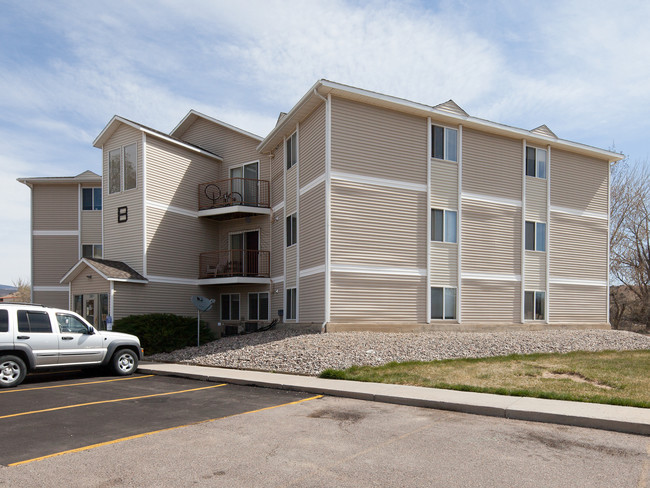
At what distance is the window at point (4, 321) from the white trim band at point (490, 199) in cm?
1610

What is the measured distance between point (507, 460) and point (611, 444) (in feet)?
5.96

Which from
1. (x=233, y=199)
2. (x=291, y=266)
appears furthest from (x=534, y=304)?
(x=233, y=199)

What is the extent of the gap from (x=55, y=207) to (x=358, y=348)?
2298 centimetres

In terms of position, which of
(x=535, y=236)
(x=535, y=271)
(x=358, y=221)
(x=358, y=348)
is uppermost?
(x=358, y=221)

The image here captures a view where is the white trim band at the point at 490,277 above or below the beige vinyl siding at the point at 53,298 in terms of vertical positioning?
above

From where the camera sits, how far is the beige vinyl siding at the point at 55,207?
102ft

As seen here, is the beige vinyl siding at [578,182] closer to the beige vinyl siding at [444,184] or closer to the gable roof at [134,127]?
the beige vinyl siding at [444,184]

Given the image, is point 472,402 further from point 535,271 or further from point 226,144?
point 226,144

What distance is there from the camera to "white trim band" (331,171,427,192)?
19.3 m

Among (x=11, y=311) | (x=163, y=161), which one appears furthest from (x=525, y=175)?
(x=11, y=311)

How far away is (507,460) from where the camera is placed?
640cm

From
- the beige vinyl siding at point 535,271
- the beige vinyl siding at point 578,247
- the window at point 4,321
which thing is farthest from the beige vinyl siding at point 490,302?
the window at point 4,321

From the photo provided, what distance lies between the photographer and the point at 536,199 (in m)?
24.0

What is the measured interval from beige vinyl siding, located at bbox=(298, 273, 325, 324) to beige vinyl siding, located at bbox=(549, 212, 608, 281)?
11139 mm
